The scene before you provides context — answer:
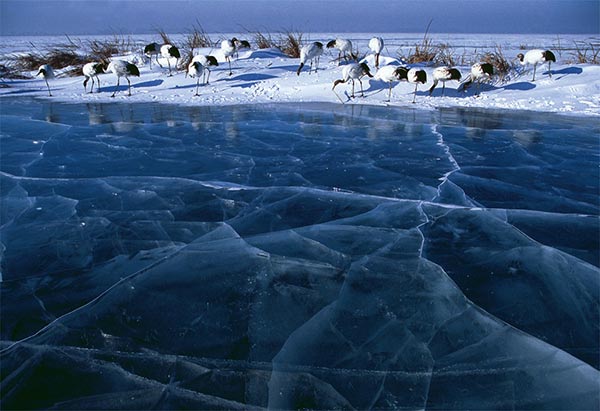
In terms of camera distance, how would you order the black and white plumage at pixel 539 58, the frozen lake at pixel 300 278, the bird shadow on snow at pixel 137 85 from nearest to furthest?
1. the frozen lake at pixel 300 278
2. the black and white plumage at pixel 539 58
3. the bird shadow on snow at pixel 137 85

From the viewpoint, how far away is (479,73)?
900 cm

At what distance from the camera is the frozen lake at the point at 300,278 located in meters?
2.18

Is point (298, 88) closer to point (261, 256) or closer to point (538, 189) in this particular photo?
point (538, 189)

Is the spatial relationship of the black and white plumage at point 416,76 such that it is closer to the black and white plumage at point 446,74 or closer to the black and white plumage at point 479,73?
the black and white plumage at point 446,74

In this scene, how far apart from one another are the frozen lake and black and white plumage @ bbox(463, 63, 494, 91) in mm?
3574

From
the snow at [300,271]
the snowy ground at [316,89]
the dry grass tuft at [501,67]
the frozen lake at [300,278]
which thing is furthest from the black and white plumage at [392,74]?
the frozen lake at [300,278]

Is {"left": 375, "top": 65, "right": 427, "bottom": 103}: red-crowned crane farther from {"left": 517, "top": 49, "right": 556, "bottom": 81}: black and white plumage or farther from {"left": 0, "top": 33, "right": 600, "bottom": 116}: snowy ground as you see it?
{"left": 517, "top": 49, "right": 556, "bottom": 81}: black and white plumage

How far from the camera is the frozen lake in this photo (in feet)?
7.14

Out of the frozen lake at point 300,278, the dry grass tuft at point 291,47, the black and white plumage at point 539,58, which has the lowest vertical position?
the frozen lake at point 300,278

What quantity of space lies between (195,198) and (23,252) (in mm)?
1340

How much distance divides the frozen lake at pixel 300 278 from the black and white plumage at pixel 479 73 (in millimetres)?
3574

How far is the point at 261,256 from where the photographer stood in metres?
3.17

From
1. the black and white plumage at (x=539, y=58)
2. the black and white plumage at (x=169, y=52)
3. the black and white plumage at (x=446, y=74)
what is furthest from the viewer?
the black and white plumage at (x=169, y=52)

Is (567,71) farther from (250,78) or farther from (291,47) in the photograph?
(291,47)
